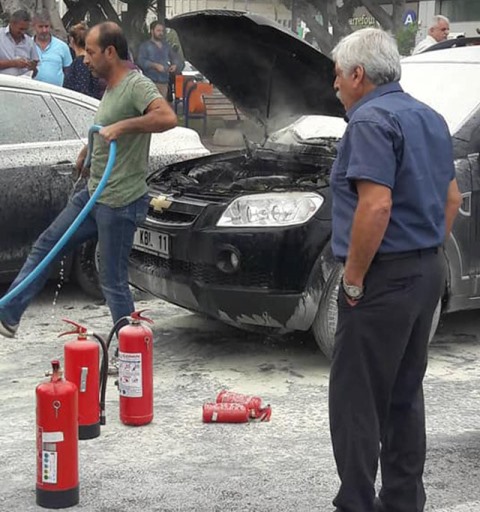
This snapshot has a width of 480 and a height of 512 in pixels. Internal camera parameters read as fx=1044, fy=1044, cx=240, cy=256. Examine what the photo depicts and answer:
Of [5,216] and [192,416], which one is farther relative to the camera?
[5,216]

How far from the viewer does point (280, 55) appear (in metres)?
6.27

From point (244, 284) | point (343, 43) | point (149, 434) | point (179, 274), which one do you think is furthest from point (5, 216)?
point (343, 43)

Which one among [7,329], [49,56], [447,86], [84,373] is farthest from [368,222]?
[49,56]

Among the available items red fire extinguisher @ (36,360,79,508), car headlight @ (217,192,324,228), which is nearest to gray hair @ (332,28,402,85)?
red fire extinguisher @ (36,360,79,508)

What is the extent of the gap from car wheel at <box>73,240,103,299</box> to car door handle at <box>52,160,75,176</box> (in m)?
0.56

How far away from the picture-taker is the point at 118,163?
5.64 metres

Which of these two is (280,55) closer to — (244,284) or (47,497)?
(244,284)

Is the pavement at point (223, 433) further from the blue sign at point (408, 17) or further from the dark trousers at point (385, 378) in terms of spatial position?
the blue sign at point (408, 17)

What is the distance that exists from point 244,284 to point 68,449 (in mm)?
1871

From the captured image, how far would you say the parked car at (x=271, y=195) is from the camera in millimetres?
5594


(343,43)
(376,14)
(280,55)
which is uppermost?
(343,43)

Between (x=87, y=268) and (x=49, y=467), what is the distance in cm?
364

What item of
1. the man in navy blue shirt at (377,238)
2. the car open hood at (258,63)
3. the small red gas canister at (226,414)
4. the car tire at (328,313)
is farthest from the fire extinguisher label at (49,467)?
the car open hood at (258,63)

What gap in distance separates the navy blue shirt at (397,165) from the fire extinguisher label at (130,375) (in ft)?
4.91
